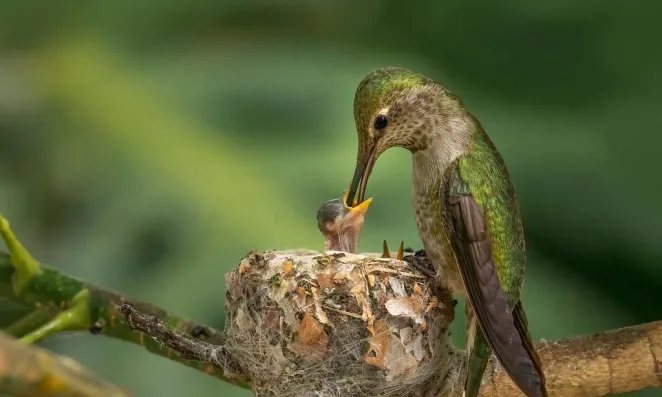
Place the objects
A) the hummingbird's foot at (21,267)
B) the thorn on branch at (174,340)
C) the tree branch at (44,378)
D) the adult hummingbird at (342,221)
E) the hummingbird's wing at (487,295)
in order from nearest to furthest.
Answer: the tree branch at (44,378) < the thorn on branch at (174,340) < the hummingbird's wing at (487,295) < the hummingbird's foot at (21,267) < the adult hummingbird at (342,221)

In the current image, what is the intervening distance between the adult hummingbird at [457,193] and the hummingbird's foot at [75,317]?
0.50 meters

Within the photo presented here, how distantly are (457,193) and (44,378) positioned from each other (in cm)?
94

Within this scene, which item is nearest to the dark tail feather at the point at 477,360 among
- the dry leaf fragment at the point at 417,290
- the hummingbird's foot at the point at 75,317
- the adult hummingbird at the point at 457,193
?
the adult hummingbird at the point at 457,193

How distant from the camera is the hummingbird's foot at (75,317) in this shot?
130 cm

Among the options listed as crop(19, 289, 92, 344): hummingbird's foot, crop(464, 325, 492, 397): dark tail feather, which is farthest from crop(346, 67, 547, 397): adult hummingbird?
crop(19, 289, 92, 344): hummingbird's foot

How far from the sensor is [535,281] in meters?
2.41

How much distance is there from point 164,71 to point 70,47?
0.98ft

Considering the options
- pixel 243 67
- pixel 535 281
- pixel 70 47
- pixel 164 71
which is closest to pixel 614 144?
pixel 535 281

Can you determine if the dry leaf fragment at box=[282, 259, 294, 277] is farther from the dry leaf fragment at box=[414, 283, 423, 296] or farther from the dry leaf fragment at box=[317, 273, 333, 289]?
the dry leaf fragment at box=[414, 283, 423, 296]

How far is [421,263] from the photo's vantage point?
143cm

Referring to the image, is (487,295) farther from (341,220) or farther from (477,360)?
(341,220)

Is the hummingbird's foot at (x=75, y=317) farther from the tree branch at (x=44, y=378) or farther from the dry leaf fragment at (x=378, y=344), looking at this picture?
the tree branch at (x=44, y=378)

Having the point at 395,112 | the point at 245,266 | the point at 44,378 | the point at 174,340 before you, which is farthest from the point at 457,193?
the point at 44,378

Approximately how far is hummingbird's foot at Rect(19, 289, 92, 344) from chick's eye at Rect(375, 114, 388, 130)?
0.58 metres
